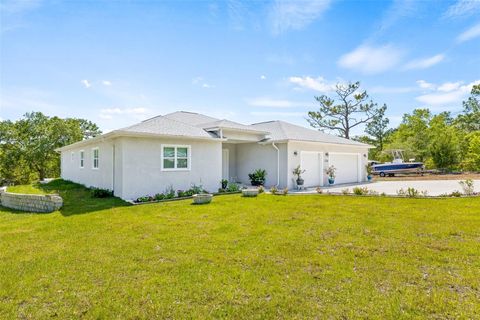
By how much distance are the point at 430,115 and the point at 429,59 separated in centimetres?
3419

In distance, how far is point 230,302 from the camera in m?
3.61

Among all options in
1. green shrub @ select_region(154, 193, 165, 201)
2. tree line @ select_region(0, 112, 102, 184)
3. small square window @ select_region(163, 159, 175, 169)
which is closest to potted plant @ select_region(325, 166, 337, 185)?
small square window @ select_region(163, 159, 175, 169)

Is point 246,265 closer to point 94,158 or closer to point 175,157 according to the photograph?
point 175,157

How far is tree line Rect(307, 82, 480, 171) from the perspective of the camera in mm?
28859

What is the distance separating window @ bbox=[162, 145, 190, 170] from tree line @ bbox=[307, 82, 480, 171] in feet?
89.5

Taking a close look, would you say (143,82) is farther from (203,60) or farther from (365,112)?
(365,112)

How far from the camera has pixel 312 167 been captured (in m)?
17.6

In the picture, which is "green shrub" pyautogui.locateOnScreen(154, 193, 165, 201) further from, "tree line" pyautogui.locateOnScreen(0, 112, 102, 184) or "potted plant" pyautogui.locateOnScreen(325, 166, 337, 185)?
"tree line" pyautogui.locateOnScreen(0, 112, 102, 184)

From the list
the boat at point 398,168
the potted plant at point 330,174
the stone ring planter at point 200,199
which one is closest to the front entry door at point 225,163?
the potted plant at point 330,174

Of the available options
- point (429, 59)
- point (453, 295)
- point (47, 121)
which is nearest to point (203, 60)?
point (429, 59)

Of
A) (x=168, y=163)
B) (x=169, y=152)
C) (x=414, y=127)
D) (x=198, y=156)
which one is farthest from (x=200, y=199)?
(x=414, y=127)

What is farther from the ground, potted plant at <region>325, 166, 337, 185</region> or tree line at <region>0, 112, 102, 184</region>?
tree line at <region>0, 112, 102, 184</region>

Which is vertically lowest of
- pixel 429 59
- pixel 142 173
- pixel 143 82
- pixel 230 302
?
pixel 230 302

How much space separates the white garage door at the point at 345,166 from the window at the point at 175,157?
10.1 m
